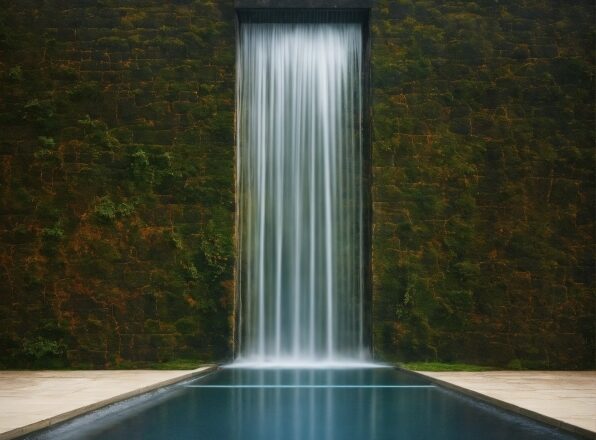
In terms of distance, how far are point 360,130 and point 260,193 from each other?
5.18 feet

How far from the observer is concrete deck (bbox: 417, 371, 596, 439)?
438 centimetres

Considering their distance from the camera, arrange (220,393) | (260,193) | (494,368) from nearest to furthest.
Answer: (220,393), (494,368), (260,193)

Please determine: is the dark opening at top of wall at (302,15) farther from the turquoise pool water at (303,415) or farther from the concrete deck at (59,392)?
the turquoise pool water at (303,415)

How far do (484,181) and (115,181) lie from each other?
4.63 m

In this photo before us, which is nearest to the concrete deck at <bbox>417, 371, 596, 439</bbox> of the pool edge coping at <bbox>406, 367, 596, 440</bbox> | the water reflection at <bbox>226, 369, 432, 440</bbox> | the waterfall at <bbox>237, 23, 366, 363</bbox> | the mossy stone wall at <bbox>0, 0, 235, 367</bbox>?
the pool edge coping at <bbox>406, 367, 596, 440</bbox>

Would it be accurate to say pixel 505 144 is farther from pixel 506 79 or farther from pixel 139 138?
pixel 139 138

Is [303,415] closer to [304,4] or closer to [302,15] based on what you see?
[304,4]

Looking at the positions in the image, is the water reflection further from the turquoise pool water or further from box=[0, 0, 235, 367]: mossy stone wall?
box=[0, 0, 235, 367]: mossy stone wall

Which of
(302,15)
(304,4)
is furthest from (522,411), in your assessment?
(302,15)

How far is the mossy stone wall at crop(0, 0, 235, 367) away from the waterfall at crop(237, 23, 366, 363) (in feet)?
1.79

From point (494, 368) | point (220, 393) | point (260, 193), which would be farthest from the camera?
point (260, 193)

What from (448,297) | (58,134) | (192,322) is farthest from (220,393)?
(58,134)

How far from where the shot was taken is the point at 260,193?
9.56 meters

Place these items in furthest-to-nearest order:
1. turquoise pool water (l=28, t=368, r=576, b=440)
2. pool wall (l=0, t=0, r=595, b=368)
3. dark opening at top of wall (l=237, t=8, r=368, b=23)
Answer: dark opening at top of wall (l=237, t=8, r=368, b=23) < pool wall (l=0, t=0, r=595, b=368) < turquoise pool water (l=28, t=368, r=576, b=440)
